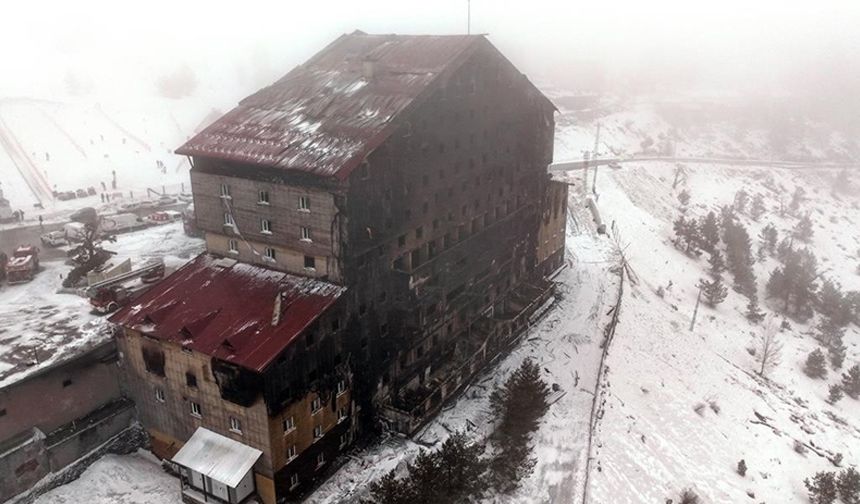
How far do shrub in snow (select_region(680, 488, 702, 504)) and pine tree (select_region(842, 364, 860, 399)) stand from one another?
106 ft

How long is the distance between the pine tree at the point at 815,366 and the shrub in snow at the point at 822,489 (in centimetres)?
2242

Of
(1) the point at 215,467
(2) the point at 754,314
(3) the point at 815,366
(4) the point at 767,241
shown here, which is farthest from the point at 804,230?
(1) the point at 215,467

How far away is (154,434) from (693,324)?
49638 mm

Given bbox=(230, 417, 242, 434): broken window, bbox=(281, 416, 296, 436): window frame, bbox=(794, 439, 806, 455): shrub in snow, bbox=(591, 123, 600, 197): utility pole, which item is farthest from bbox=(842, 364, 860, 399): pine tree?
bbox=(230, 417, 242, 434): broken window

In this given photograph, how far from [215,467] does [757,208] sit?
103499 mm

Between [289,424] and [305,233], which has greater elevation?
[305,233]

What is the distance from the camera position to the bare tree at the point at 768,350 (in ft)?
205

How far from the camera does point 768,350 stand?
215ft

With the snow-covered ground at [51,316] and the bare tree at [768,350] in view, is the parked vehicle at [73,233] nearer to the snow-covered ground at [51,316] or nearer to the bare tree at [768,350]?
the snow-covered ground at [51,316]

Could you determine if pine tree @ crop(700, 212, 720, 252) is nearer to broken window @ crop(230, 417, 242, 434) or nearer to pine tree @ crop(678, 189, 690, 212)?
pine tree @ crop(678, 189, 690, 212)

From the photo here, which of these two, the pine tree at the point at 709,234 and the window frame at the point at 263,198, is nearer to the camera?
the window frame at the point at 263,198

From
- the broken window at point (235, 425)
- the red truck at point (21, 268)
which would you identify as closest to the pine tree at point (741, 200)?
the broken window at point (235, 425)

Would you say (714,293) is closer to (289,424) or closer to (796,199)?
(289,424)

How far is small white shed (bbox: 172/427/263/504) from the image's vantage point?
3197 cm
